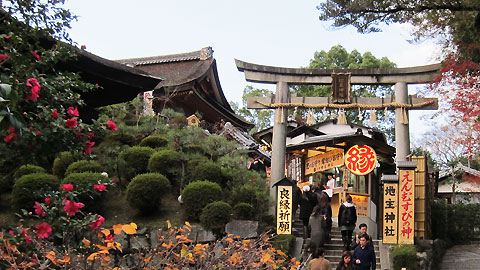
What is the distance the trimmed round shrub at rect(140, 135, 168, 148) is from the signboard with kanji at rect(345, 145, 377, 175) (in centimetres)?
640

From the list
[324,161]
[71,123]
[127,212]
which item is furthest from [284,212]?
[71,123]

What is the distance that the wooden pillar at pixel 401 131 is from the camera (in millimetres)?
19391

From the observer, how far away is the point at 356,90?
3891cm

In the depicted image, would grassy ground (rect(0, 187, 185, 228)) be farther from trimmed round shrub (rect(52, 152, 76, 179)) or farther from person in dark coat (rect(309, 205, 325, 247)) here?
person in dark coat (rect(309, 205, 325, 247))

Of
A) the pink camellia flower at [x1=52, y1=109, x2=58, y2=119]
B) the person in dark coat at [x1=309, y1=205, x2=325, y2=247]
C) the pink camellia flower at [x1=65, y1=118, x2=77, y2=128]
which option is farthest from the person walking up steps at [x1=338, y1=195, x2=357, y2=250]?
the pink camellia flower at [x1=52, y1=109, x2=58, y2=119]

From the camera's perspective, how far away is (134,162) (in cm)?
1606

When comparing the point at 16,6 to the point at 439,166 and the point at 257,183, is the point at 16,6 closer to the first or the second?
the point at 257,183

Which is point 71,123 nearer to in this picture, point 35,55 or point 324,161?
point 35,55

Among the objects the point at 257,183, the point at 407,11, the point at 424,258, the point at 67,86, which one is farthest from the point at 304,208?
the point at 67,86

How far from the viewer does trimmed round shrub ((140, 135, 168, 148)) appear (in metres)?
17.8

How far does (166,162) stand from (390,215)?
20.6ft

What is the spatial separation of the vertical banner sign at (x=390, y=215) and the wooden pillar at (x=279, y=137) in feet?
16.4

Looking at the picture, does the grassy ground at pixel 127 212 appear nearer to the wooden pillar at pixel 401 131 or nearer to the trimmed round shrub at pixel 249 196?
the trimmed round shrub at pixel 249 196

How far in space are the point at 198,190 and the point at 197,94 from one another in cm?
1611
